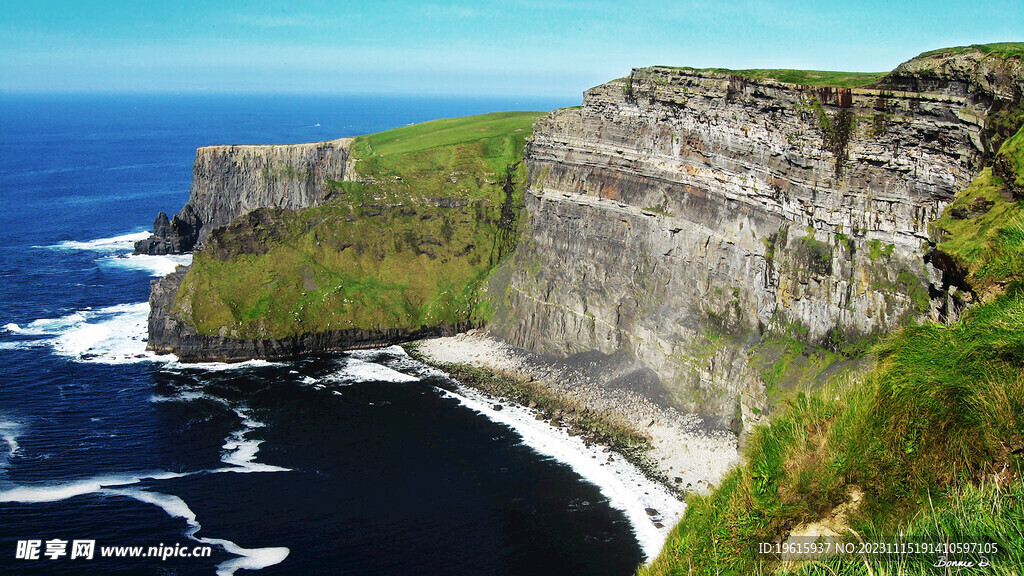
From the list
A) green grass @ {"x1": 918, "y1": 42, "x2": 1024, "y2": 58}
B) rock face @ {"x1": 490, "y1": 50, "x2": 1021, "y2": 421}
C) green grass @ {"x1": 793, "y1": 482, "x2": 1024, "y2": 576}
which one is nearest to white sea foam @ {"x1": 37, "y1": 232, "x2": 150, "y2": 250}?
rock face @ {"x1": 490, "y1": 50, "x2": 1021, "y2": 421}

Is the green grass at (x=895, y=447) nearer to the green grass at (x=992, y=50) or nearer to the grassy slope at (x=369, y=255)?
the green grass at (x=992, y=50)

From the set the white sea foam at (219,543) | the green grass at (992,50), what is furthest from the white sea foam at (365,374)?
the green grass at (992,50)

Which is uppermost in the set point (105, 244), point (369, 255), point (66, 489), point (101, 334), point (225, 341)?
point (369, 255)

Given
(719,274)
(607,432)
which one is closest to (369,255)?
(607,432)

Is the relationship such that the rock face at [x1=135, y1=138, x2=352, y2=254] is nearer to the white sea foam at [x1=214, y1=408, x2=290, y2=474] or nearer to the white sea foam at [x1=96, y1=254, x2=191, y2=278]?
the white sea foam at [x1=96, y1=254, x2=191, y2=278]

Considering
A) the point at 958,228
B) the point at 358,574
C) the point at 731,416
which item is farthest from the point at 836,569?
the point at 731,416

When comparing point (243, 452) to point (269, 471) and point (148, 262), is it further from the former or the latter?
point (148, 262)
